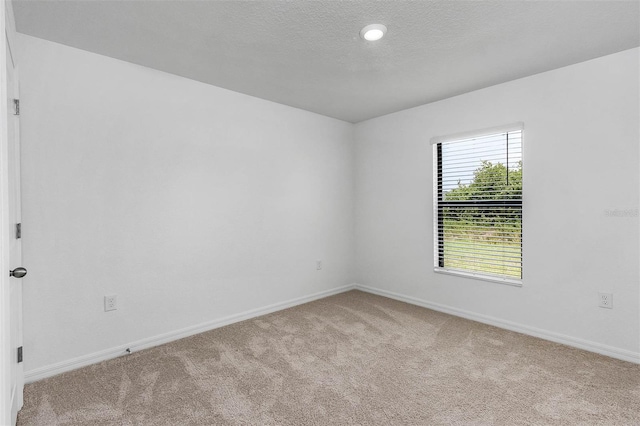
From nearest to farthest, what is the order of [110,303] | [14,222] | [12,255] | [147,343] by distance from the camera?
1. [12,255]
2. [14,222]
3. [110,303]
4. [147,343]

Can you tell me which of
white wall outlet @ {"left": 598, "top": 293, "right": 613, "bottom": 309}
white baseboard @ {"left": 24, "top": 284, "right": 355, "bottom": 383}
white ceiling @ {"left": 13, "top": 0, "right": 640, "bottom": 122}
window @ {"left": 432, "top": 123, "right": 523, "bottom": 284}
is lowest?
white baseboard @ {"left": 24, "top": 284, "right": 355, "bottom": 383}

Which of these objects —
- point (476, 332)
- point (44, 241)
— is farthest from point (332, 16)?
point (476, 332)

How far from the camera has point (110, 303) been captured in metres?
2.64

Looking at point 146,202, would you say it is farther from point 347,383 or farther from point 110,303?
point 347,383

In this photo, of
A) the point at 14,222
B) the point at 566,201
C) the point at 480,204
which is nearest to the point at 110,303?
the point at 14,222

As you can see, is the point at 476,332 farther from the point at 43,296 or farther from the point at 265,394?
the point at 43,296

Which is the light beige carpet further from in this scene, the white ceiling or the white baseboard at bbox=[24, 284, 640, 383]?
the white ceiling

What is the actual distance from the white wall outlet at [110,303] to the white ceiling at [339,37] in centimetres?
191

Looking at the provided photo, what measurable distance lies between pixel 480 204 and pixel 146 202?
3.21m

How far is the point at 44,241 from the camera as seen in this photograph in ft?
7.77

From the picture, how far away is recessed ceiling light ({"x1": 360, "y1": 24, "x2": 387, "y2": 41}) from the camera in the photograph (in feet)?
7.22

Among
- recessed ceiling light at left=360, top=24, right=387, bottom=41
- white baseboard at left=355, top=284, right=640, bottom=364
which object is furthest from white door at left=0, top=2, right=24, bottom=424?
white baseboard at left=355, top=284, right=640, bottom=364

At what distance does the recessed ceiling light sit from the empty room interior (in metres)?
0.02

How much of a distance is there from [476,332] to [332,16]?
2914 mm
